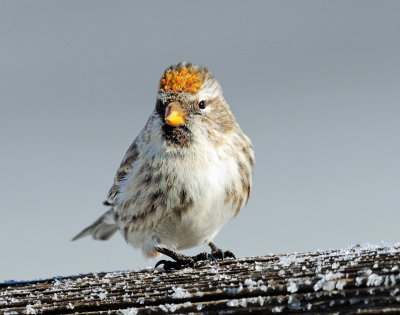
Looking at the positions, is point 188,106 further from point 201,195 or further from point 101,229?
point 101,229

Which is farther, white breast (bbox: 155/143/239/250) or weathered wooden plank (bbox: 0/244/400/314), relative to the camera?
white breast (bbox: 155/143/239/250)

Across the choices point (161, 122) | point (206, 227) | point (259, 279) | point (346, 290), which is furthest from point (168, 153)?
point (346, 290)

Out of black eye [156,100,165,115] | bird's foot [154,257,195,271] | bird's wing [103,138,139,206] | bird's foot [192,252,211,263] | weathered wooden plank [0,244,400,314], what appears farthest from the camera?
bird's wing [103,138,139,206]

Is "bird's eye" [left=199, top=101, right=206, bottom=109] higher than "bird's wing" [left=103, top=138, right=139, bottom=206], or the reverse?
"bird's eye" [left=199, top=101, right=206, bottom=109]

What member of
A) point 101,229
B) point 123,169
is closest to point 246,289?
point 123,169

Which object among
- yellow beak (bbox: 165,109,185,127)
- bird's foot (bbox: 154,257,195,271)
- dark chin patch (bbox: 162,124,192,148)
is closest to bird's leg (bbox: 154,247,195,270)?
bird's foot (bbox: 154,257,195,271)

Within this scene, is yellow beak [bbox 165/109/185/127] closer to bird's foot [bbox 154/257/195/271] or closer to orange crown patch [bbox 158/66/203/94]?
orange crown patch [bbox 158/66/203/94]

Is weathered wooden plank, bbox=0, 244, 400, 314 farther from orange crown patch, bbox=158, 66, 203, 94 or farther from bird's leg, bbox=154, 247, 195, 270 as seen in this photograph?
orange crown patch, bbox=158, 66, 203, 94

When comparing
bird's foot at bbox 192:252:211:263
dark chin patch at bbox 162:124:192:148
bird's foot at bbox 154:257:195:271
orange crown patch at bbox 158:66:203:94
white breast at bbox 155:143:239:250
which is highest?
orange crown patch at bbox 158:66:203:94

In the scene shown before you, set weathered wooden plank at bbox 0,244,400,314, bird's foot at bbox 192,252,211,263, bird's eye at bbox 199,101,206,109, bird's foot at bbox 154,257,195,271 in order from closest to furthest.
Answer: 1. weathered wooden plank at bbox 0,244,400,314
2. bird's foot at bbox 154,257,195,271
3. bird's foot at bbox 192,252,211,263
4. bird's eye at bbox 199,101,206,109
